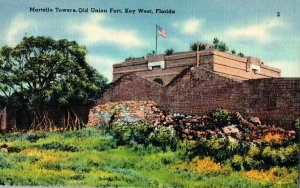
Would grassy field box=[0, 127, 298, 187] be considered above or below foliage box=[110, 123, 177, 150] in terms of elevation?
below

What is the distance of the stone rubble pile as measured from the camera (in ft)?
32.2

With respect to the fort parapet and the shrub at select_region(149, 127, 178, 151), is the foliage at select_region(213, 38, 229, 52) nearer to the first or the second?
the fort parapet

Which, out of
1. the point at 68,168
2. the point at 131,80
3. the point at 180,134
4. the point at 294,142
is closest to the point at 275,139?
the point at 294,142

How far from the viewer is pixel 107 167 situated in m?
10.1

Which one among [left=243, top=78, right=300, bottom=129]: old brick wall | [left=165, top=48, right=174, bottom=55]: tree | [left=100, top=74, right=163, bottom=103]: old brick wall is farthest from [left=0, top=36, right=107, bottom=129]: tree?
[left=243, top=78, right=300, bottom=129]: old brick wall

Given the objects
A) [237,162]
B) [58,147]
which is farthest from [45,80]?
[237,162]

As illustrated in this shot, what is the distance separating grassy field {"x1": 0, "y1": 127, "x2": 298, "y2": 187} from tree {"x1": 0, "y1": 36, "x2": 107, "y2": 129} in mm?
625

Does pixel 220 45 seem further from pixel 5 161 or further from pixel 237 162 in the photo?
pixel 5 161

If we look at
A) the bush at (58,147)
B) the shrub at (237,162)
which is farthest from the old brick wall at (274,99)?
the bush at (58,147)

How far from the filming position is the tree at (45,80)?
11000 mm

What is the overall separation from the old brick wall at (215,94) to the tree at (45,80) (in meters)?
0.57

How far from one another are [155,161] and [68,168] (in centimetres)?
155

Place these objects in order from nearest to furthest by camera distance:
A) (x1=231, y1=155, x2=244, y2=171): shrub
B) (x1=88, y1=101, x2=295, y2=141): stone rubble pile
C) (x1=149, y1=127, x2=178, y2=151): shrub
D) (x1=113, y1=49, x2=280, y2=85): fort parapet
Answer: (x1=231, y1=155, x2=244, y2=171): shrub → (x1=88, y1=101, x2=295, y2=141): stone rubble pile → (x1=113, y1=49, x2=280, y2=85): fort parapet → (x1=149, y1=127, x2=178, y2=151): shrub

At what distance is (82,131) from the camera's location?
36.1ft
